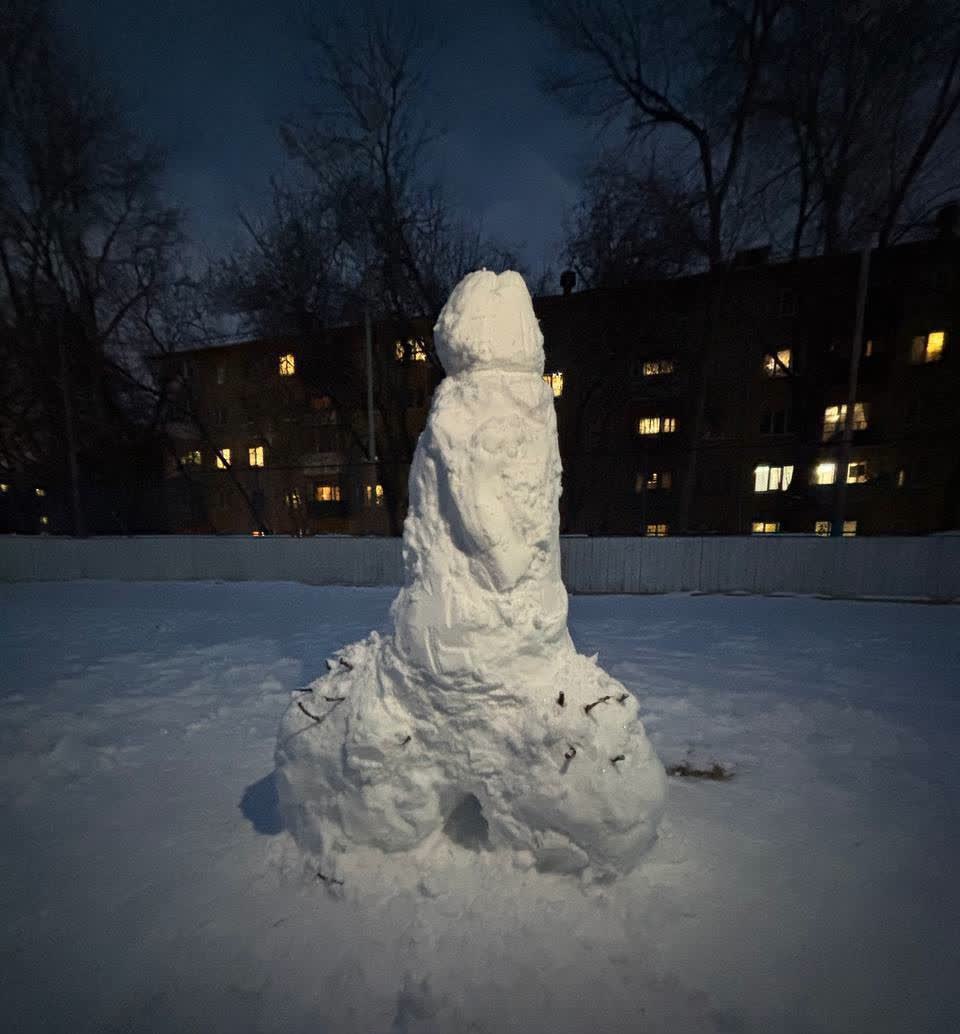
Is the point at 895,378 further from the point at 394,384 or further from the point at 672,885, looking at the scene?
the point at 672,885

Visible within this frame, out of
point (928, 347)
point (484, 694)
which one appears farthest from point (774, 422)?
point (484, 694)

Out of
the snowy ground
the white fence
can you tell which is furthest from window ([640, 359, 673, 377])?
the snowy ground

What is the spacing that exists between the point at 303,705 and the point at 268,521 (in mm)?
13486

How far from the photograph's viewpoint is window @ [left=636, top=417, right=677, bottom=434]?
62.1ft

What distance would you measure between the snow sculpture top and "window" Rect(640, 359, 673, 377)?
17.5 m

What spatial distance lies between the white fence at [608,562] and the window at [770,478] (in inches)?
99.4

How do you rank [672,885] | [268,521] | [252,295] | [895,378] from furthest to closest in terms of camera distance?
[895,378], [252,295], [268,521], [672,885]

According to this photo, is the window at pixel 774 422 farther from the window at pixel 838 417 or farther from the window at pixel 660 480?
→ the window at pixel 660 480

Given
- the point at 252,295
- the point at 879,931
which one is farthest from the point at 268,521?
the point at 879,931

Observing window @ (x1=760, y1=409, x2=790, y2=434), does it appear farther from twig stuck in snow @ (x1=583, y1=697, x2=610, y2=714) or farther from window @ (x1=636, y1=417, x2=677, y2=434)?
twig stuck in snow @ (x1=583, y1=697, x2=610, y2=714)

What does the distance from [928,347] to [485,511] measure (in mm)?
22693

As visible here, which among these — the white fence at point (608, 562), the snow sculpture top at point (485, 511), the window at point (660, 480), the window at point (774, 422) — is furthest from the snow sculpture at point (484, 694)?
the window at point (774, 422)

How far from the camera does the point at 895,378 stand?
1775 cm

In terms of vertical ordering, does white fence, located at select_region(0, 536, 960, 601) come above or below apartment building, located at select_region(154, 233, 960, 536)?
below
